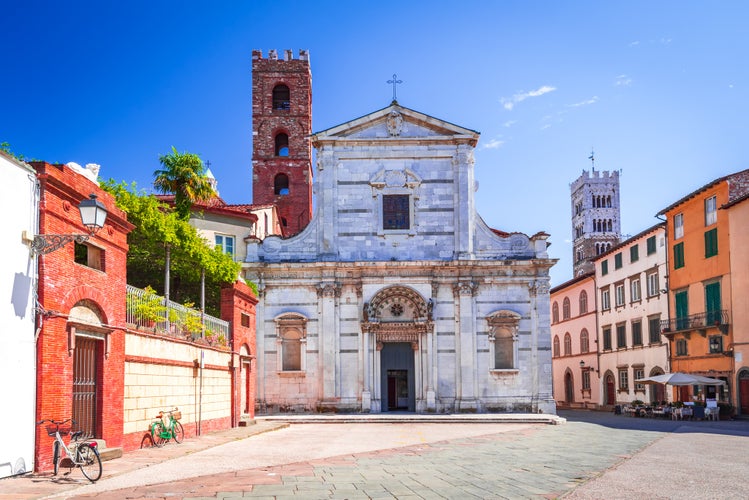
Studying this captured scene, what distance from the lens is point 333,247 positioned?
41062 millimetres

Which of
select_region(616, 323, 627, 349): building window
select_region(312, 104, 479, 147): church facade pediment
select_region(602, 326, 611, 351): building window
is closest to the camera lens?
select_region(312, 104, 479, 147): church facade pediment

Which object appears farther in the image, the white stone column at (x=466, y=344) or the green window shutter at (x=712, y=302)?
the green window shutter at (x=712, y=302)

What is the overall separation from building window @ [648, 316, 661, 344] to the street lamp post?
4046 cm

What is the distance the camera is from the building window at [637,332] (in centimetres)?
5112

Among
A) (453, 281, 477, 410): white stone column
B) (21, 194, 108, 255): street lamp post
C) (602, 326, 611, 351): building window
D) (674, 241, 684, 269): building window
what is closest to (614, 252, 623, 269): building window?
(602, 326, 611, 351): building window

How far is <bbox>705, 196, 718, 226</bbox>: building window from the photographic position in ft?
139

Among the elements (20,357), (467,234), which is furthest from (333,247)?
(20,357)

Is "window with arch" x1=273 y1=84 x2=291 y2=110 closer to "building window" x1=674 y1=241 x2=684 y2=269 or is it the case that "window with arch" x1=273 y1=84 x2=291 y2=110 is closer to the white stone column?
the white stone column

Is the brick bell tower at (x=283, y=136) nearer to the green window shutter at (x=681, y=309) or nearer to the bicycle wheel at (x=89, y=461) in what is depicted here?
the green window shutter at (x=681, y=309)

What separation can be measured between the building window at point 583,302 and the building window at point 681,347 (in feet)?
49.9

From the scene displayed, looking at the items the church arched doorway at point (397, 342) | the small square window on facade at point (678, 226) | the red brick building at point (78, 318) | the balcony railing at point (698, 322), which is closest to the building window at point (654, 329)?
the balcony railing at point (698, 322)

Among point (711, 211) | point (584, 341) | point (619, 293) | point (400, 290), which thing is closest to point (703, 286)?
point (711, 211)

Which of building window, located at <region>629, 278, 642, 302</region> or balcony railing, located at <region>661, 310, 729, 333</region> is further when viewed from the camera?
building window, located at <region>629, 278, 642, 302</region>

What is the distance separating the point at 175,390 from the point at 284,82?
136ft
